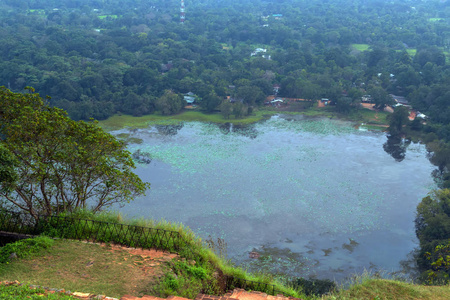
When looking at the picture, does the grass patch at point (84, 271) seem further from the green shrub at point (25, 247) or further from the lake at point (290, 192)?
the lake at point (290, 192)

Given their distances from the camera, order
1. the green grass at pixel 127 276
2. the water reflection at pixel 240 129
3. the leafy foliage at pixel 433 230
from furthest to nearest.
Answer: the water reflection at pixel 240 129
the leafy foliage at pixel 433 230
the green grass at pixel 127 276

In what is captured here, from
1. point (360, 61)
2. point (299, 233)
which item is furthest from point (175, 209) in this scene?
point (360, 61)

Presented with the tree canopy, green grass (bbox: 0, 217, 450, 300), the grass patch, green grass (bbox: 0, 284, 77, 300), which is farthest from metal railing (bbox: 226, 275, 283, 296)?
the tree canopy

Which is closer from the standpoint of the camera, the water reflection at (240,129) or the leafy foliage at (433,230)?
the leafy foliage at (433,230)

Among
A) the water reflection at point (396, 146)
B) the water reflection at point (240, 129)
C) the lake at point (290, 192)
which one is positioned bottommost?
the lake at point (290, 192)

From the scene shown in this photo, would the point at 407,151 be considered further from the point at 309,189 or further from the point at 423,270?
the point at 423,270

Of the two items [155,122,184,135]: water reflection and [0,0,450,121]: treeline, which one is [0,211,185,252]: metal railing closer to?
[155,122,184,135]: water reflection

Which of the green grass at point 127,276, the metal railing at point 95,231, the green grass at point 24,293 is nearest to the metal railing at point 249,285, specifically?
the green grass at point 127,276
